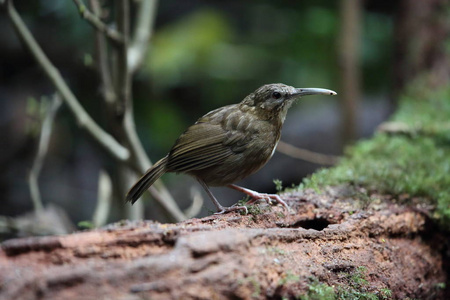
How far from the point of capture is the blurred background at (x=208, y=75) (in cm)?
697

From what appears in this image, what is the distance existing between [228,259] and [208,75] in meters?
6.20

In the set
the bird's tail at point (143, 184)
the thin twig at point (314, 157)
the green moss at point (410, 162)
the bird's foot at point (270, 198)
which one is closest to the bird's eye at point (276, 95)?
the green moss at point (410, 162)

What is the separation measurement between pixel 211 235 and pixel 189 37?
19.4 feet

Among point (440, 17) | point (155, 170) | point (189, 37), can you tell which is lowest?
point (155, 170)

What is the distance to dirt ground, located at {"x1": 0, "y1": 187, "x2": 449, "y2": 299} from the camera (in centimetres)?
173

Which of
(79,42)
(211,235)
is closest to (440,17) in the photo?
(79,42)

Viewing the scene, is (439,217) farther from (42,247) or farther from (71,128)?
(71,128)

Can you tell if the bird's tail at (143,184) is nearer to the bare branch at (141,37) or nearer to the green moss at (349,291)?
the green moss at (349,291)

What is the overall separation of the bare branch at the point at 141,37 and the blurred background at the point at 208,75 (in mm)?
1486

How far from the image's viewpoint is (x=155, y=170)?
10.5 feet

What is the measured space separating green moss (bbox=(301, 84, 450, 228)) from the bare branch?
2.00 metres

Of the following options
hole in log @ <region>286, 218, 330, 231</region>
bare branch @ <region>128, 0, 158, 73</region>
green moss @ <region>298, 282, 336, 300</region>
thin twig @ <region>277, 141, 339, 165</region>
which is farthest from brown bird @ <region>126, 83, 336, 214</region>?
thin twig @ <region>277, 141, 339, 165</region>

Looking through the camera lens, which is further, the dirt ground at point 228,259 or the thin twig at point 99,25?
the thin twig at point 99,25

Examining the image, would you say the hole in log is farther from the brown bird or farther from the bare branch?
the bare branch
